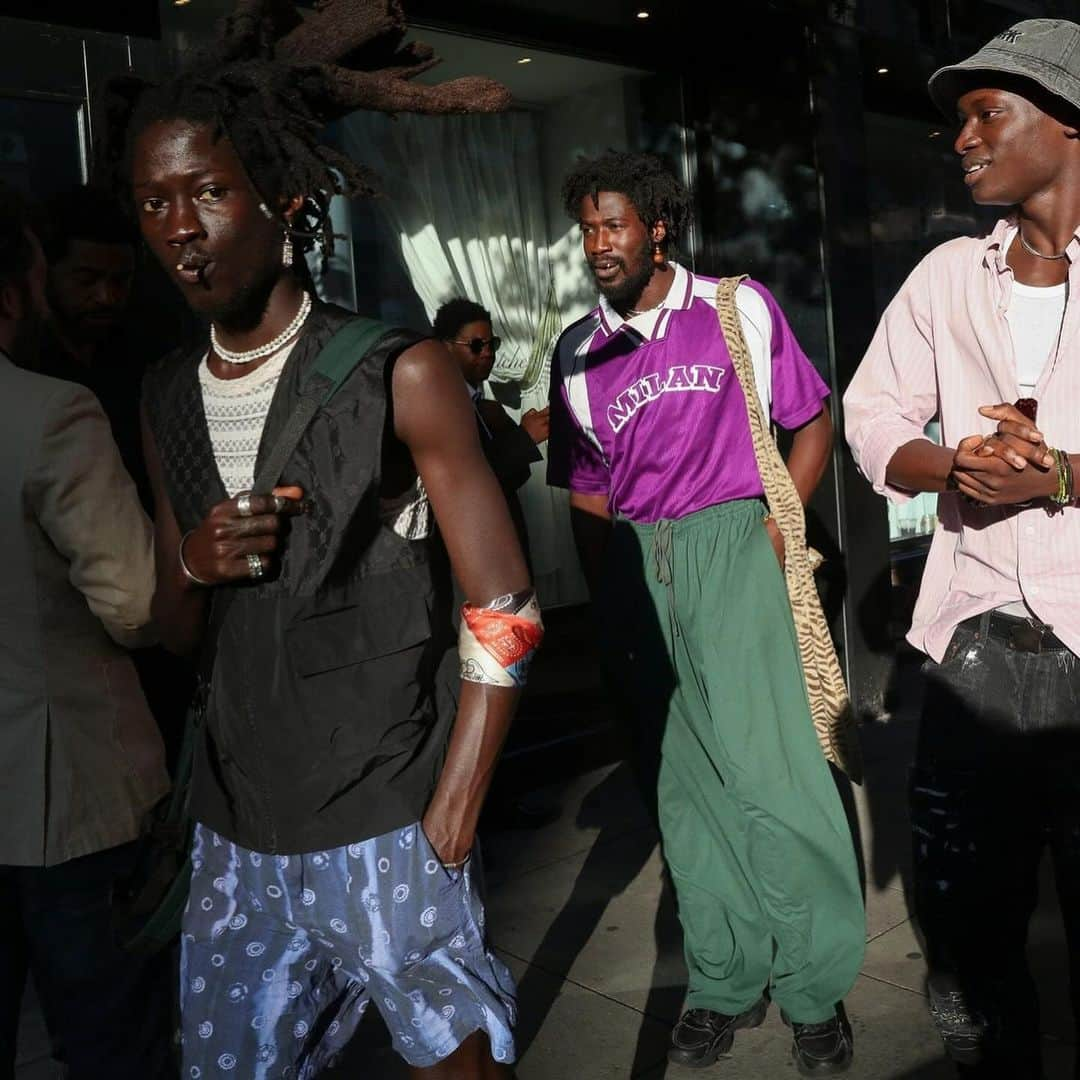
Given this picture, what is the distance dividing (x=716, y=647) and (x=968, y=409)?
1.02m

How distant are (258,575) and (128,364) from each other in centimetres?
172

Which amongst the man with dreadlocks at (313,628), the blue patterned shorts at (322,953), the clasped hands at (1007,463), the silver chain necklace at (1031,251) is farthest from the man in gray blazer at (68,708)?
the silver chain necklace at (1031,251)

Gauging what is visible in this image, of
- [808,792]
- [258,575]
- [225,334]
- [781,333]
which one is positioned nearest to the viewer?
[258,575]

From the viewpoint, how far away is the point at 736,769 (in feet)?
11.2

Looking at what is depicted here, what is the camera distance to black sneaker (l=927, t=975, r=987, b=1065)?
268 cm

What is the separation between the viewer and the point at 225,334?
215 centimetres

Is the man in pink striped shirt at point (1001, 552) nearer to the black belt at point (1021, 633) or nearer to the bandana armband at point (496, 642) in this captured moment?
the black belt at point (1021, 633)

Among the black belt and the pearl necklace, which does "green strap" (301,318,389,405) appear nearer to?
the pearl necklace

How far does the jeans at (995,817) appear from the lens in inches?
98.7

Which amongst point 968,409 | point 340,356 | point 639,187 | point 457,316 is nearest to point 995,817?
point 968,409

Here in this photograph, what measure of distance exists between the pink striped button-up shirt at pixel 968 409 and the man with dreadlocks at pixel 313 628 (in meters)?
1.06

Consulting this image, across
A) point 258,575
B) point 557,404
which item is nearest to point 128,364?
point 557,404

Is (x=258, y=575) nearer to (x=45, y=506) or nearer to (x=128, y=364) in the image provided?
(x=45, y=506)

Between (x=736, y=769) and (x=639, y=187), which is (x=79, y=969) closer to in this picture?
(x=736, y=769)
